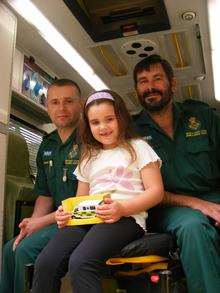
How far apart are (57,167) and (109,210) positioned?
3.21 ft

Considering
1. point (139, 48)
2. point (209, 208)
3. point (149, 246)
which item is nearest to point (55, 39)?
point (139, 48)

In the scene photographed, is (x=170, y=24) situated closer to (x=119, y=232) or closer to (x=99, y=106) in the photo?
(x=99, y=106)

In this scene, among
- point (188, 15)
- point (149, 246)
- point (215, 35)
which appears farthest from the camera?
point (215, 35)

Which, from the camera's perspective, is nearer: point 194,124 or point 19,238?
point 19,238

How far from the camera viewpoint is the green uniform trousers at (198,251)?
5.32 feet

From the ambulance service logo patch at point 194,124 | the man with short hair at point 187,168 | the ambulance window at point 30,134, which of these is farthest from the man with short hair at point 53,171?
the ambulance window at point 30,134

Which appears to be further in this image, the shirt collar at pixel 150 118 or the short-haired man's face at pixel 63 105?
the short-haired man's face at pixel 63 105

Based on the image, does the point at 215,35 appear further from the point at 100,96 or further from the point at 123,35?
the point at 100,96

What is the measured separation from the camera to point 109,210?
5.34 ft

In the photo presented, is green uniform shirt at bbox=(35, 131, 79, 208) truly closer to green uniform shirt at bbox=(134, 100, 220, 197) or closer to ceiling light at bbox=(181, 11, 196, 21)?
green uniform shirt at bbox=(134, 100, 220, 197)

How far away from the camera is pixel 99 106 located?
78.9 inches

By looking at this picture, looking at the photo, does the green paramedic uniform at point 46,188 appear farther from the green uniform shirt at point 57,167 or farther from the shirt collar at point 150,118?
the shirt collar at point 150,118

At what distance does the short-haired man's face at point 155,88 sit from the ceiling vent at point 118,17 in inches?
30.6

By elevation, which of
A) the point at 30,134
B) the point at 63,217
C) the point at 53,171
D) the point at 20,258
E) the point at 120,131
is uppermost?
the point at 30,134
